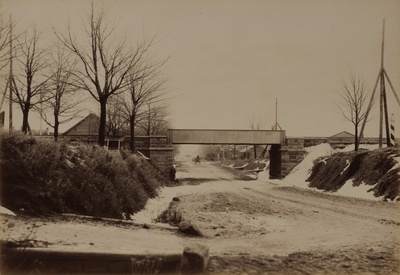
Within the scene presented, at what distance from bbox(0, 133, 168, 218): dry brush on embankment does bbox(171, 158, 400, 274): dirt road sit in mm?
2259

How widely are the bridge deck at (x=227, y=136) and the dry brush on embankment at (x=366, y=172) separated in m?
8.27

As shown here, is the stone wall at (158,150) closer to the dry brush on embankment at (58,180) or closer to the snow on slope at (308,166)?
the snow on slope at (308,166)

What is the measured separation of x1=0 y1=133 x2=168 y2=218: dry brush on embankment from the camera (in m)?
8.08

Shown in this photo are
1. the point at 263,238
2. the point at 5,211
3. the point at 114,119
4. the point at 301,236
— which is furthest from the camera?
the point at 114,119

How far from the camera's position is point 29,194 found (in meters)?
8.09

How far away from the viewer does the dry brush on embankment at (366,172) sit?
1636 cm

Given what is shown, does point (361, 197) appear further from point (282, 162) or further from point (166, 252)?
point (282, 162)

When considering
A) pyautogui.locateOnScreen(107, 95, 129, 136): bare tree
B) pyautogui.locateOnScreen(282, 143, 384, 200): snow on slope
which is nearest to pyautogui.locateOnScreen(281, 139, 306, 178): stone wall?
pyautogui.locateOnScreen(282, 143, 384, 200): snow on slope

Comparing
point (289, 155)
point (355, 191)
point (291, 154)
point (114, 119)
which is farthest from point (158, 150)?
point (355, 191)

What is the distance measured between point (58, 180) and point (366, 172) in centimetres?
1466

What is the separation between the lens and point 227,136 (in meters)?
34.0

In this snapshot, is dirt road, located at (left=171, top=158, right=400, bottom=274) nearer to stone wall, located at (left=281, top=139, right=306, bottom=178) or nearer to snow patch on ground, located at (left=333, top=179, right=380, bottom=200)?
snow patch on ground, located at (left=333, top=179, right=380, bottom=200)

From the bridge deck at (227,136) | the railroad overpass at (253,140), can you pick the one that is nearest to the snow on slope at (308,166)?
the railroad overpass at (253,140)

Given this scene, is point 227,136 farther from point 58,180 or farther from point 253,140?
point 58,180
